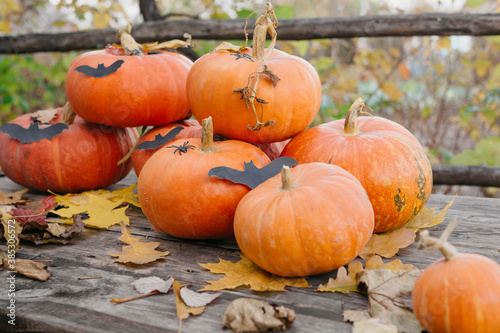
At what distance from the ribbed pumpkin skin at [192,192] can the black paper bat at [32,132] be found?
65cm

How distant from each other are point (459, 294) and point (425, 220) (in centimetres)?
76

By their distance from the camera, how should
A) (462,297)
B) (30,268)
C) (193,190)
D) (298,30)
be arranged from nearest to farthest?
(462,297) → (30,268) → (193,190) → (298,30)

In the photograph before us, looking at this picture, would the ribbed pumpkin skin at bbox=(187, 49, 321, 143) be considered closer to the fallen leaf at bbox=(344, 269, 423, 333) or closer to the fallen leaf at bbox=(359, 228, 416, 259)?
the fallen leaf at bbox=(359, 228, 416, 259)

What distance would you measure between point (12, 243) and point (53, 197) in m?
0.57

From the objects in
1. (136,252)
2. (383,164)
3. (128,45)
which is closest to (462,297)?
(383,164)

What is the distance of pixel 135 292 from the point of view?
1.03 m

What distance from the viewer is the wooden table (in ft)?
2.97

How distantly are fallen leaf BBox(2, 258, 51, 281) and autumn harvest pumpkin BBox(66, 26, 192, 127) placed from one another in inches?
26.3

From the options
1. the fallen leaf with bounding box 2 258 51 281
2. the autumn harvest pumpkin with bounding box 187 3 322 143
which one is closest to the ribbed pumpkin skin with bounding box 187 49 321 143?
the autumn harvest pumpkin with bounding box 187 3 322 143

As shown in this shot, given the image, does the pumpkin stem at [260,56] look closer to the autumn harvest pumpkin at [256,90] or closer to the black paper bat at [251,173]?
the autumn harvest pumpkin at [256,90]

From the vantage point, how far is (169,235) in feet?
4.67

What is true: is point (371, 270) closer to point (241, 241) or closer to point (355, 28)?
point (241, 241)

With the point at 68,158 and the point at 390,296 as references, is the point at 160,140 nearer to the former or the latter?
the point at 68,158

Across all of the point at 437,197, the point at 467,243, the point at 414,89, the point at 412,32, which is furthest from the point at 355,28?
the point at 414,89
